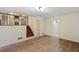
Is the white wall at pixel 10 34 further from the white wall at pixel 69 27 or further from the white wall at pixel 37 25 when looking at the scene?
the white wall at pixel 69 27

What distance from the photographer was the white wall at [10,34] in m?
2.76

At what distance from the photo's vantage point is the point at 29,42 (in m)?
3.20

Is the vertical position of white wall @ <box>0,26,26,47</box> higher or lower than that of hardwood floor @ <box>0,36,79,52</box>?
higher

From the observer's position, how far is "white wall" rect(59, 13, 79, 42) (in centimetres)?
354

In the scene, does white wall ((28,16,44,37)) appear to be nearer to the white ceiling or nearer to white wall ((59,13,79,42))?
the white ceiling

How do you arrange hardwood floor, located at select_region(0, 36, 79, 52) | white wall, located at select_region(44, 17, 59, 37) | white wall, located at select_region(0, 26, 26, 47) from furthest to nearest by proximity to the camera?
white wall, located at select_region(44, 17, 59, 37), hardwood floor, located at select_region(0, 36, 79, 52), white wall, located at select_region(0, 26, 26, 47)

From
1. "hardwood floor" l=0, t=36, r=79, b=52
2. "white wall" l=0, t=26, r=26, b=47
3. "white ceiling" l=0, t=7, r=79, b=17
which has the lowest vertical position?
"hardwood floor" l=0, t=36, r=79, b=52

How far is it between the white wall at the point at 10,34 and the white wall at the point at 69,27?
160cm

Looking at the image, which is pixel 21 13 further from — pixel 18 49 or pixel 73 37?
pixel 73 37

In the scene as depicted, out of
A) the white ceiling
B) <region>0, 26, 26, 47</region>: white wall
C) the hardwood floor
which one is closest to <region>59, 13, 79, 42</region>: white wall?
the hardwood floor

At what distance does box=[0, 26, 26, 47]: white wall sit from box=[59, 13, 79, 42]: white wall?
1603 mm

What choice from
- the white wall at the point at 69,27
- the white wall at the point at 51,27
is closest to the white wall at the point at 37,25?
the white wall at the point at 51,27
